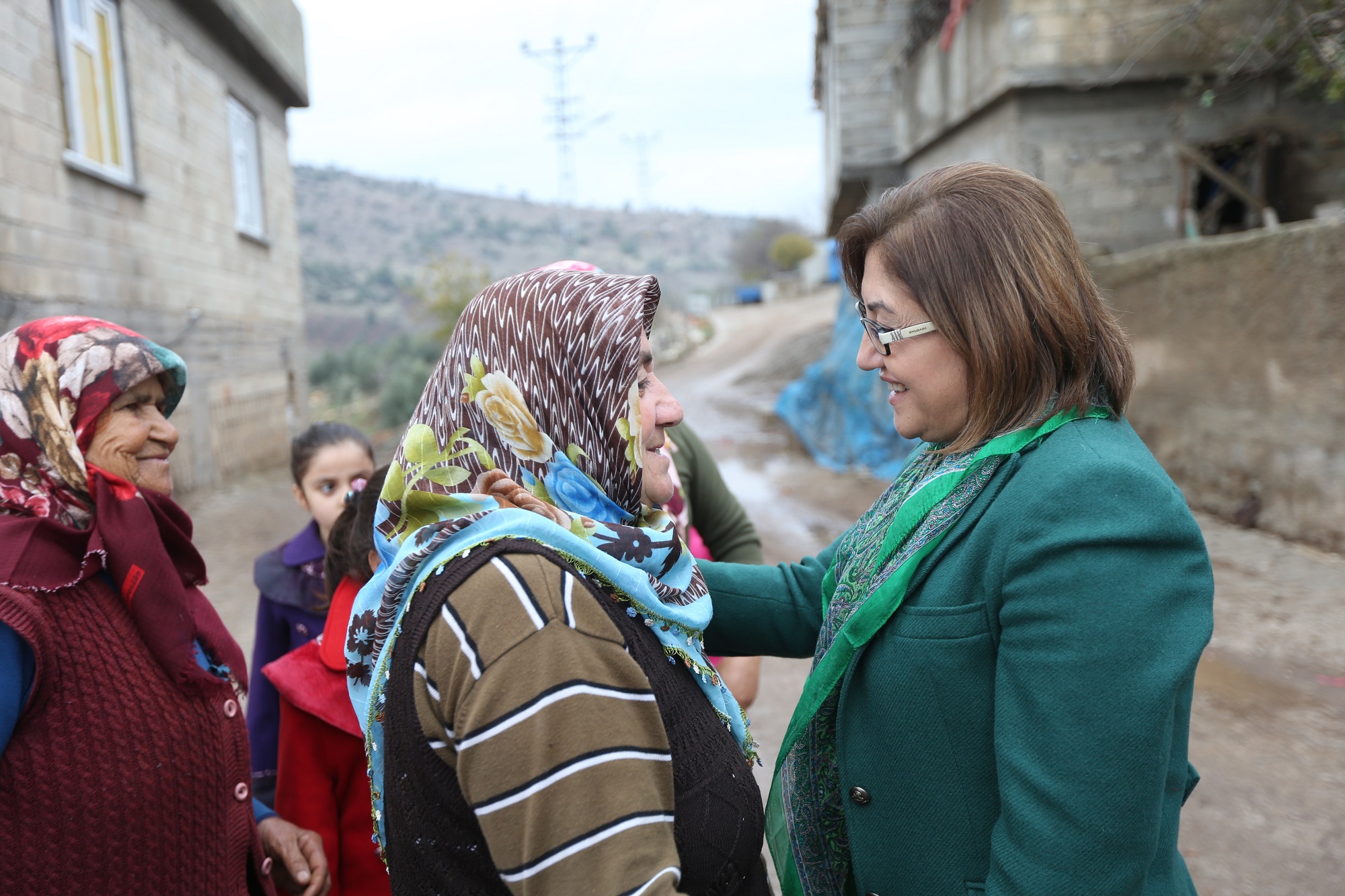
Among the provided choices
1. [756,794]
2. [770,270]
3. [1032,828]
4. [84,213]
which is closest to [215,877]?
[756,794]

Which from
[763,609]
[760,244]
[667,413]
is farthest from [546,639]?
[760,244]

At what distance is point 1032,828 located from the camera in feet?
3.63

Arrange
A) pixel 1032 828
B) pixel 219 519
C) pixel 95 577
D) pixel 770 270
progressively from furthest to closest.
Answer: pixel 770 270
pixel 219 519
pixel 95 577
pixel 1032 828

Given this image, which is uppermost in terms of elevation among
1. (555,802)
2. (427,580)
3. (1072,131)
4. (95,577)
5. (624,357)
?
(1072,131)

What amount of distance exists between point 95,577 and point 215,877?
2.07 feet

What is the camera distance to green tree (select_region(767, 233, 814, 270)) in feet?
124

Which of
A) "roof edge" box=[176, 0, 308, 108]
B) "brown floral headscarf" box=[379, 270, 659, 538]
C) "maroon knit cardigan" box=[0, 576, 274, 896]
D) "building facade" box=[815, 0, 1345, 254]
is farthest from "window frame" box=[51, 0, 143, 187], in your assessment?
"building facade" box=[815, 0, 1345, 254]

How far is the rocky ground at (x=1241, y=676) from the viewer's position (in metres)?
2.91

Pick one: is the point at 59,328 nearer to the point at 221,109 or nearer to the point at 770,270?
the point at 221,109

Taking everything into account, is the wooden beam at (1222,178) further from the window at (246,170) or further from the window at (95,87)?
the window at (246,170)

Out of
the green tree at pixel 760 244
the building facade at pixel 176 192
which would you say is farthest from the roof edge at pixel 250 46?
the green tree at pixel 760 244

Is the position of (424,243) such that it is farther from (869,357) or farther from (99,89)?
(869,357)

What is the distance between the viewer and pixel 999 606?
3.89 feet

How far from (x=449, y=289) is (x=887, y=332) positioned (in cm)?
2317
